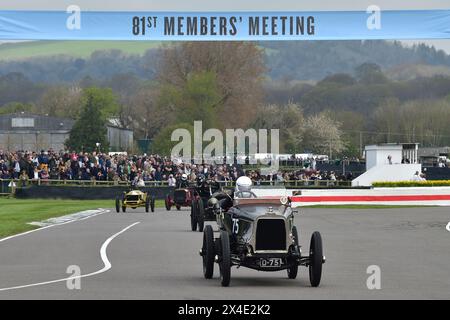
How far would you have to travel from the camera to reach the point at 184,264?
61.2 feet

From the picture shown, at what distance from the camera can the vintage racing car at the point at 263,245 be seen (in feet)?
48.9

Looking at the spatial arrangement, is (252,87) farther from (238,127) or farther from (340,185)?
(340,185)

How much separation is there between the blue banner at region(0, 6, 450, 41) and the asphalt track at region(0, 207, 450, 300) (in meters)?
5.35

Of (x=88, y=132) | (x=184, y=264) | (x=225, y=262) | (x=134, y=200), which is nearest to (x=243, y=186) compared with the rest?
(x=184, y=264)

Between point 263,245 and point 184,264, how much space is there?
12.0 ft

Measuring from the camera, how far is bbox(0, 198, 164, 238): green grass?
102ft

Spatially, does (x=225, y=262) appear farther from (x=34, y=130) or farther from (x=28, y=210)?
(x=34, y=130)

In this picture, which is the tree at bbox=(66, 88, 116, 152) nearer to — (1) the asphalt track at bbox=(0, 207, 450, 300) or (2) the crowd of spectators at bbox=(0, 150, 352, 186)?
(2) the crowd of spectators at bbox=(0, 150, 352, 186)

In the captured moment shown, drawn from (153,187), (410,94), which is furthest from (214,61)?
(153,187)

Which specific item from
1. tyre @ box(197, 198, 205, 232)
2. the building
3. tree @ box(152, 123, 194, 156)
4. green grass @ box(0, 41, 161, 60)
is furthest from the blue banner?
green grass @ box(0, 41, 161, 60)

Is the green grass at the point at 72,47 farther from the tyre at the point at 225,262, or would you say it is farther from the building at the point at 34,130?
the tyre at the point at 225,262

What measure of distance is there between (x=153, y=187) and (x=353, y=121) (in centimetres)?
9151

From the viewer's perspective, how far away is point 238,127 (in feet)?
354
